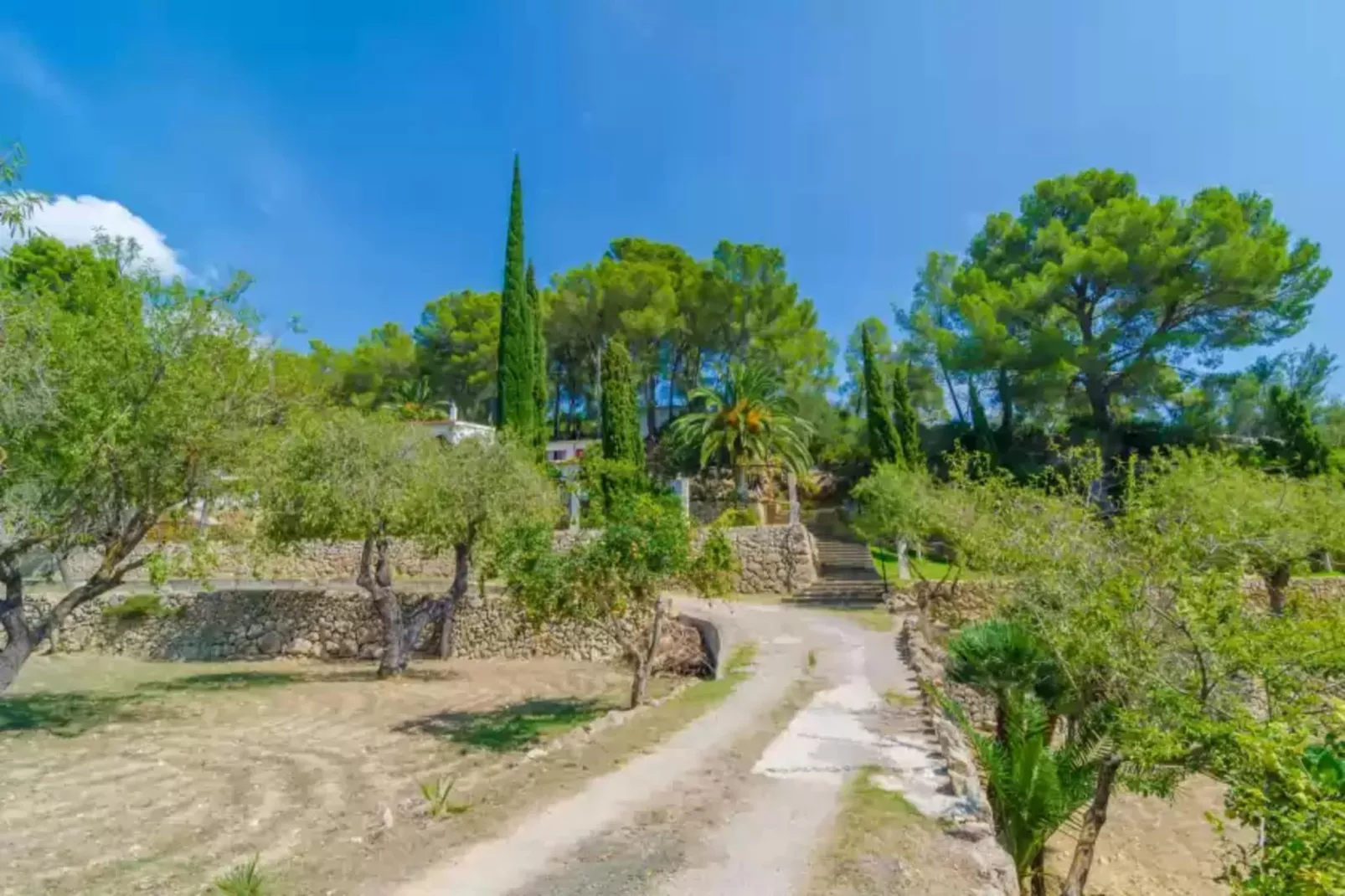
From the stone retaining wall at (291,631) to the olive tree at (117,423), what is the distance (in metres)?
8.42

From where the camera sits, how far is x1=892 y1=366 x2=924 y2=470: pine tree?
3009cm

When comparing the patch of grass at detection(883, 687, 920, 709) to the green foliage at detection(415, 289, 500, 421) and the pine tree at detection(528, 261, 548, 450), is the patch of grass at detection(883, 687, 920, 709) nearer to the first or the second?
the pine tree at detection(528, 261, 548, 450)

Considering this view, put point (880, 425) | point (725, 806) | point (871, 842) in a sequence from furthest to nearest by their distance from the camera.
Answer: point (880, 425) → point (725, 806) → point (871, 842)

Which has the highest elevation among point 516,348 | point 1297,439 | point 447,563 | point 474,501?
point 516,348

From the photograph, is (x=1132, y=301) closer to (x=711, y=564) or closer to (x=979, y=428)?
(x=979, y=428)

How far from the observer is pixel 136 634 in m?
19.4

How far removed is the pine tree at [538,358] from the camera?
31502 mm

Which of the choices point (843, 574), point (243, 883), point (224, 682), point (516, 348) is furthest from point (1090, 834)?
point (516, 348)

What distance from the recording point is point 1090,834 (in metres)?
6.78

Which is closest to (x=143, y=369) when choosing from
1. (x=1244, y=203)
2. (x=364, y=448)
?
(x=364, y=448)

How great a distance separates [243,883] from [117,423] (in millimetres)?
7309

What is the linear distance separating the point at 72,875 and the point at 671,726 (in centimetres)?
604

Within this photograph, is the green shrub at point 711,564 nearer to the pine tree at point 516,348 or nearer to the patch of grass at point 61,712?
the patch of grass at point 61,712

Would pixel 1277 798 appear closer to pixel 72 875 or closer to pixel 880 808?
pixel 880 808
